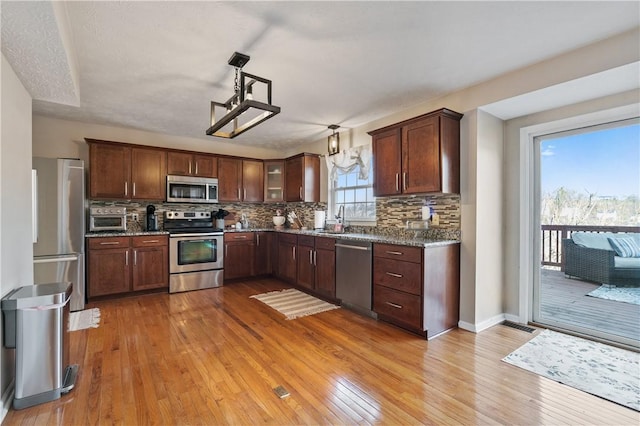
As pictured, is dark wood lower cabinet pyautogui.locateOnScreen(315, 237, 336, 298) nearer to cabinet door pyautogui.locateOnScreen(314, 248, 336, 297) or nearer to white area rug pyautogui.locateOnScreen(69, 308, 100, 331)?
cabinet door pyautogui.locateOnScreen(314, 248, 336, 297)

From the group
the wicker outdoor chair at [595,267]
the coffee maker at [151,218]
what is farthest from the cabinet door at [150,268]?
the wicker outdoor chair at [595,267]

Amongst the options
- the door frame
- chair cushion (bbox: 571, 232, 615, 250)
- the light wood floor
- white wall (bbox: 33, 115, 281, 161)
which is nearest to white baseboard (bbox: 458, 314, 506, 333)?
the light wood floor

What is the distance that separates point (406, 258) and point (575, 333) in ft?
5.87

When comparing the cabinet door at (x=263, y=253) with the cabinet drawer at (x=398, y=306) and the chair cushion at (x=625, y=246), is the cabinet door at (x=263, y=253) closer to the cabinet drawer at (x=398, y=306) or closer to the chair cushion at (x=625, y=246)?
the cabinet drawer at (x=398, y=306)

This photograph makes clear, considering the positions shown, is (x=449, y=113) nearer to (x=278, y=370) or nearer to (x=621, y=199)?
(x=621, y=199)

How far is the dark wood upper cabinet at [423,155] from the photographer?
10.3ft

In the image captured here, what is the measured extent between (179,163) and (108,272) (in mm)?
1891

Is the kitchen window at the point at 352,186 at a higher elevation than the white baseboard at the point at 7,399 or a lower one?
higher

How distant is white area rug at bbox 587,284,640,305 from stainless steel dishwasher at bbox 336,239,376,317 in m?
2.24

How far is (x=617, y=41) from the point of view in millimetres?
2217

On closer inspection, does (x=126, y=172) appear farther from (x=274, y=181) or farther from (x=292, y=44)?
(x=292, y=44)

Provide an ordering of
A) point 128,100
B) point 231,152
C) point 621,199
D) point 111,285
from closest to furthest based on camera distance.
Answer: point 621,199, point 128,100, point 111,285, point 231,152

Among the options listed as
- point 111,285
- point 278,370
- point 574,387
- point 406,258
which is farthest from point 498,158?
point 111,285

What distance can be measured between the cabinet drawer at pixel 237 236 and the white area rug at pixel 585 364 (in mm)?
4017
